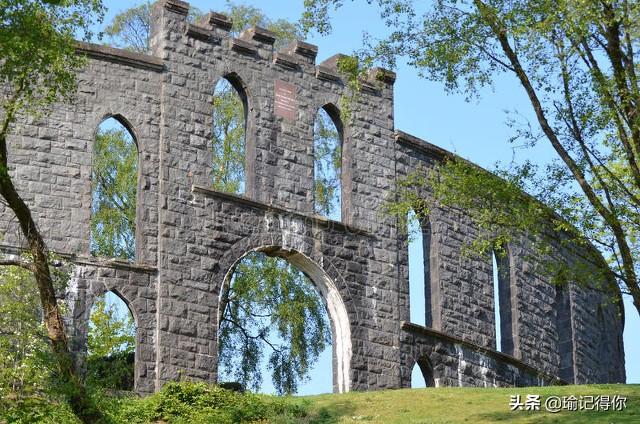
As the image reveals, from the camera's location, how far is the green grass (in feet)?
62.5

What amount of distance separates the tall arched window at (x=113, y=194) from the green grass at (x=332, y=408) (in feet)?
36.5

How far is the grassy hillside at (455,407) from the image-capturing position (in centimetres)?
1919

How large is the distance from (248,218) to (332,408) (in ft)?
16.2

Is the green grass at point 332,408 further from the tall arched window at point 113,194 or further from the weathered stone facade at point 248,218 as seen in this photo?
the tall arched window at point 113,194

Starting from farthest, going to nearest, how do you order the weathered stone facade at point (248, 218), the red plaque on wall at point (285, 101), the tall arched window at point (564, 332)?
1. the tall arched window at point (564, 332)
2. the red plaque on wall at point (285, 101)
3. the weathered stone facade at point (248, 218)

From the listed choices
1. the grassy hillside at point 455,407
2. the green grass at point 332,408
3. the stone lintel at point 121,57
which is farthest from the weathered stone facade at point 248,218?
the grassy hillside at point 455,407

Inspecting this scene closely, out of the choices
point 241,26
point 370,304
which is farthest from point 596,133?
point 241,26

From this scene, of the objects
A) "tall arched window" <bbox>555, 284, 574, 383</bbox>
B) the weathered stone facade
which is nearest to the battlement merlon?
the weathered stone facade

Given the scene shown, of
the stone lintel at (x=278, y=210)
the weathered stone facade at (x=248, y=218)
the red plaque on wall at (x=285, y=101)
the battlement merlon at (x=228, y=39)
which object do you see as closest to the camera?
the weathered stone facade at (x=248, y=218)

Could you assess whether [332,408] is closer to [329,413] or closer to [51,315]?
[329,413]

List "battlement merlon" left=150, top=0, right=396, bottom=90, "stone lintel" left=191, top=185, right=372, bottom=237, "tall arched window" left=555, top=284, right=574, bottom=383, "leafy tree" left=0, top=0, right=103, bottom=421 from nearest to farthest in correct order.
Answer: "leafy tree" left=0, top=0, right=103, bottom=421
"stone lintel" left=191, top=185, right=372, bottom=237
"battlement merlon" left=150, top=0, right=396, bottom=90
"tall arched window" left=555, top=284, right=574, bottom=383

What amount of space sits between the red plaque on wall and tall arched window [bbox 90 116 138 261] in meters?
7.46

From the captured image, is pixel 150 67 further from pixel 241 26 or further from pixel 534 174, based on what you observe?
pixel 241 26

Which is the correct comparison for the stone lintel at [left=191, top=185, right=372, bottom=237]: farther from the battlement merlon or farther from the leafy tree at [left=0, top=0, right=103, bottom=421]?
the leafy tree at [left=0, top=0, right=103, bottom=421]
